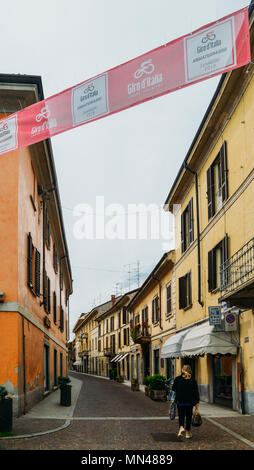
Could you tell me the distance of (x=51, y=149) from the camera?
17391 mm

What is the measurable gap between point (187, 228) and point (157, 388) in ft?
23.4

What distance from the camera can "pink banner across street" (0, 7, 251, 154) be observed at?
26.5 ft

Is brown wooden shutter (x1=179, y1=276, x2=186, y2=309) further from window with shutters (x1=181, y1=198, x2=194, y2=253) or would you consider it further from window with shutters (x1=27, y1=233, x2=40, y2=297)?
window with shutters (x1=27, y1=233, x2=40, y2=297)

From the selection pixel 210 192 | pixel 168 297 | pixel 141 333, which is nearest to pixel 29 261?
pixel 210 192

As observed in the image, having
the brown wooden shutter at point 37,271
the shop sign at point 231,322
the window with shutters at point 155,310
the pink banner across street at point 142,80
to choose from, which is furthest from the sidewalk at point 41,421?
the window with shutters at point 155,310

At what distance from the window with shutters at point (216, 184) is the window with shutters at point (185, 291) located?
4.74 metres

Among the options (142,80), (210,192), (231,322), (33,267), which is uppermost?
(210,192)

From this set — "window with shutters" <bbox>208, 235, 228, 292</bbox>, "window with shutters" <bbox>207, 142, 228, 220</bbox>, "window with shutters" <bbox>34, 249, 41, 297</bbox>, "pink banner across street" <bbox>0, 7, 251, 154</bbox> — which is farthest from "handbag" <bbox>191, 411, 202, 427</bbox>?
"window with shutters" <bbox>34, 249, 41, 297</bbox>

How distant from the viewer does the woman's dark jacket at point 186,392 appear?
9992 mm

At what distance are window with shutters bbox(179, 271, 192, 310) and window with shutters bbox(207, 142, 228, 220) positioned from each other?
4.74 meters

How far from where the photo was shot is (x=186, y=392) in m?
10.0

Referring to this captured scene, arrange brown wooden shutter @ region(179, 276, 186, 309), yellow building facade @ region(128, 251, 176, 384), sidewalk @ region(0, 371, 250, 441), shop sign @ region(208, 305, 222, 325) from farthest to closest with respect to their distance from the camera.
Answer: yellow building facade @ region(128, 251, 176, 384)
brown wooden shutter @ region(179, 276, 186, 309)
shop sign @ region(208, 305, 222, 325)
sidewalk @ region(0, 371, 250, 441)

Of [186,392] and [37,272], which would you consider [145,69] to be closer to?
[186,392]
